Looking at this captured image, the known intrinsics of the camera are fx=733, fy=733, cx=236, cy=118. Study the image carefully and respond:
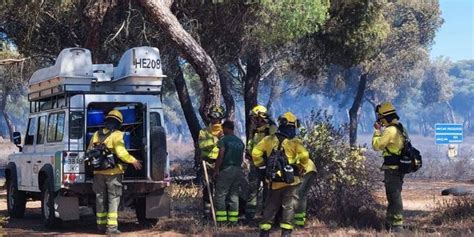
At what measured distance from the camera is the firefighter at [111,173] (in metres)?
10.5

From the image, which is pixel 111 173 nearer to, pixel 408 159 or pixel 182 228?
pixel 182 228

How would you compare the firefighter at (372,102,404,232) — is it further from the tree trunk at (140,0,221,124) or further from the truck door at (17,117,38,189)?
the truck door at (17,117,38,189)

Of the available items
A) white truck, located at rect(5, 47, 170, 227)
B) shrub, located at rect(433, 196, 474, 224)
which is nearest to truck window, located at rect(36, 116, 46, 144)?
white truck, located at rect(5, 47, 170, 227)

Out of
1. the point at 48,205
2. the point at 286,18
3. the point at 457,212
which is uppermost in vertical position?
the point at 286,18

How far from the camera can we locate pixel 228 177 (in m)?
11.2

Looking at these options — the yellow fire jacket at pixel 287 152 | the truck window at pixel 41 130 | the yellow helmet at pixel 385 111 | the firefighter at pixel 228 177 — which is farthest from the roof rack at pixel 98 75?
the yellow helmet at pixel 385 111

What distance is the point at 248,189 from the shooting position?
38.7 ft

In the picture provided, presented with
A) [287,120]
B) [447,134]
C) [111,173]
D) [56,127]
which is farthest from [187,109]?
[447,134]

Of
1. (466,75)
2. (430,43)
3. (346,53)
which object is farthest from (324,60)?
(466,75)

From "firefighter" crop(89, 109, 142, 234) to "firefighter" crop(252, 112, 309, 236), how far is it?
215 cm

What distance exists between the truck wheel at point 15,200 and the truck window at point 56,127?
182cm

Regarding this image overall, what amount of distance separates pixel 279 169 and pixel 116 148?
2651mm

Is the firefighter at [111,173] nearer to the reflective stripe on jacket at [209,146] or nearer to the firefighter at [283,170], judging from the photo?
the reflective stripe on jacket at [209,146]

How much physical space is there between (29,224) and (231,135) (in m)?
3.97
